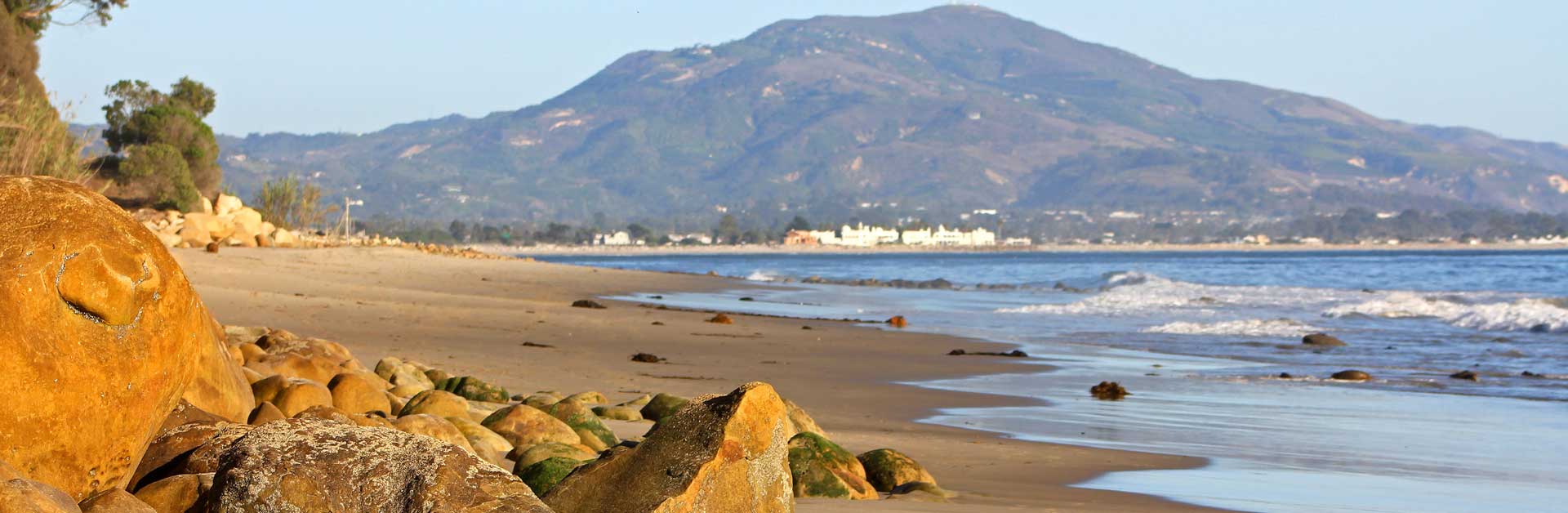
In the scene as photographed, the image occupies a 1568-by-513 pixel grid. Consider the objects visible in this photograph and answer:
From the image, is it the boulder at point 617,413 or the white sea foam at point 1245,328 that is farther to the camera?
the white sea foam at point 1245,328

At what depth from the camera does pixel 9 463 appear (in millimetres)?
3539

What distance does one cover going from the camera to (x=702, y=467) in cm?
420

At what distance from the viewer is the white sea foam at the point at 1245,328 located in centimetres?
2294

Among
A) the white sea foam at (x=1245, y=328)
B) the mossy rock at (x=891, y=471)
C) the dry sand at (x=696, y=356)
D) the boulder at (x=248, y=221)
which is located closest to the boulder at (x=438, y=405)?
the mossy rock at (x=891, y=471)

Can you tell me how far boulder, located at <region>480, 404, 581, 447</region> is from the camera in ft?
23.5

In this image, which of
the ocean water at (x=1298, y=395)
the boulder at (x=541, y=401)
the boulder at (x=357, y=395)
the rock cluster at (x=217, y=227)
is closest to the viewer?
the boulder at (x=357, y=395)

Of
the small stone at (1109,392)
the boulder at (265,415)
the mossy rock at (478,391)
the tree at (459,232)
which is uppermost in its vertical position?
the boulder at (265,415)

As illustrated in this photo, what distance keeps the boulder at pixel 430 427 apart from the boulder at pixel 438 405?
1220mm

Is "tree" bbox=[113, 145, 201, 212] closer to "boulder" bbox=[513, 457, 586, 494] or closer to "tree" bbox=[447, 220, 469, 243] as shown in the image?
"boulder" bbox=[513, 457, 586, 494]

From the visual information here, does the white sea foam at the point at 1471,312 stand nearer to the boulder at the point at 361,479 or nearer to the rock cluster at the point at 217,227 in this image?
the boulder at the point at 361,479

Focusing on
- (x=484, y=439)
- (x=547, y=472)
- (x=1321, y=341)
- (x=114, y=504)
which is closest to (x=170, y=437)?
(x=114, y=504)

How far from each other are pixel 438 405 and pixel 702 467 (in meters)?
3.85

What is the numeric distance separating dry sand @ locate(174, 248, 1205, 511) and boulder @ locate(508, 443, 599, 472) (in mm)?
1047

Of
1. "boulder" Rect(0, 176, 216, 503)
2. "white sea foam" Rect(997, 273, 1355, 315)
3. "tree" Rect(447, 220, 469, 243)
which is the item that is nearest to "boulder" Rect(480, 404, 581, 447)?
"boulder" Rect(0, 176, 216, 503)
